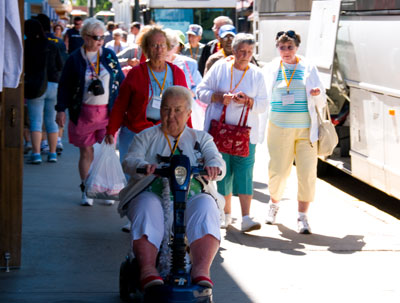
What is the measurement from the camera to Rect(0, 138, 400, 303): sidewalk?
6.23 metres

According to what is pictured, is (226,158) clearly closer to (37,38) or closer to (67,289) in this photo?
(67,289)

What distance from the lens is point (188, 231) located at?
5387 millimetres

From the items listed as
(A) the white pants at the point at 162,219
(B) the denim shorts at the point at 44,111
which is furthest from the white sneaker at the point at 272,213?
(B) the denim shorts at the point at 44,111

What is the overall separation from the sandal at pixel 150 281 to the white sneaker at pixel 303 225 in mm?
3499

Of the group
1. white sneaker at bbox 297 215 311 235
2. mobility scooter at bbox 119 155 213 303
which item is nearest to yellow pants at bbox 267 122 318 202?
white sneaker at bbox 297 215 311 235

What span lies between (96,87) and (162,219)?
369 centimetres

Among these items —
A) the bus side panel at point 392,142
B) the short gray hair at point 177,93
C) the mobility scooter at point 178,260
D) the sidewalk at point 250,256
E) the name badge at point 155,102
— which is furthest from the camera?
the bus side panel at point 392,142

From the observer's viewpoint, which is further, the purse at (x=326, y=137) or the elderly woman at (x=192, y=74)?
the elderly woman at (x=192, y=74)

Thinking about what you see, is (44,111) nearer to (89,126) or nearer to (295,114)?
(89,126)

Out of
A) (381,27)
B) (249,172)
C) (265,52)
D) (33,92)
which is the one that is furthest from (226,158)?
(265,52)

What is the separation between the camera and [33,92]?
38.9 ft

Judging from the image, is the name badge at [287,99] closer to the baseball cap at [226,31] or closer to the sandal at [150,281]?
the baseball cap at [226,31]

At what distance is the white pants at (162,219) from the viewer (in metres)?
5.33

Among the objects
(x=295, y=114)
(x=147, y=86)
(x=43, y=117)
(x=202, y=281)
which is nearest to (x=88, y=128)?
(x=147, y=86)
